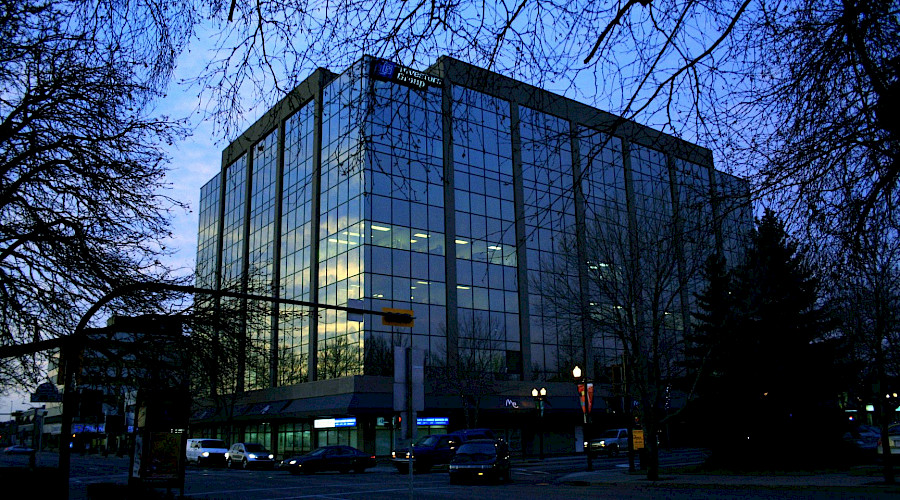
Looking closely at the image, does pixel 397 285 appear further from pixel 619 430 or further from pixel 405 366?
pixel 405 366

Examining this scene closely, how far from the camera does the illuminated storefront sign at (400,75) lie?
6316 millimetres

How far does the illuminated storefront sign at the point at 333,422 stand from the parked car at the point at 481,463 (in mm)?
20588

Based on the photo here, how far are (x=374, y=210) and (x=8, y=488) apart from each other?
3525 centimetres

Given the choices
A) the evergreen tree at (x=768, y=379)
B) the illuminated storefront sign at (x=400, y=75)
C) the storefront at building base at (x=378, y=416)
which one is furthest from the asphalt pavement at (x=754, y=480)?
the illuminated storefront sign at (x=400, y=75)

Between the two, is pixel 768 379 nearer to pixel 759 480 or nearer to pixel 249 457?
pixel 759 480

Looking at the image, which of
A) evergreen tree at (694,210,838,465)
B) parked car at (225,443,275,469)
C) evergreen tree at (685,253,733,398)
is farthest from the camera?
parked car at (225,443,275,469)

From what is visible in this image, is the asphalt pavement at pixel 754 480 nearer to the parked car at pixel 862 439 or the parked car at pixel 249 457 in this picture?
the parked car at pixel 862 439

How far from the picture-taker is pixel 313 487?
23531 millimetres

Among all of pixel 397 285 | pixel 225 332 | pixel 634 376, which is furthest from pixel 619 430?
pixel 225 332

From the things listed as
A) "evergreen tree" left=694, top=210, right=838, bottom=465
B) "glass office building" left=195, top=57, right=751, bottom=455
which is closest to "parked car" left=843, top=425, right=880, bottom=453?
"evergreen tree" left=694, top=210, right=838, bottom=465

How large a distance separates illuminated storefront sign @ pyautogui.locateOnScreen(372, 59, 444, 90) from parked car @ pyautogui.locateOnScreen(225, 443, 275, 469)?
37.3 m

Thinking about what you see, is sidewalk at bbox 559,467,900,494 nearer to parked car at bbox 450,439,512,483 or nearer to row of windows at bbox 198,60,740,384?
parked car at bbox 450,439,512,483

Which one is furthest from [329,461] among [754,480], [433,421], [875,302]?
[875,302]

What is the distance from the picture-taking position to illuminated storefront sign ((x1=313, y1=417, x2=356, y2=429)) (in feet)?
150
